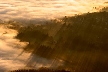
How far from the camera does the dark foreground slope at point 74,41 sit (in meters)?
13.1

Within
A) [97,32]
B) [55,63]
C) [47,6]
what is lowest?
[55,63]

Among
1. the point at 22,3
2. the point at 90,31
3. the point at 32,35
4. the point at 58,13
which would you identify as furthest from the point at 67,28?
the point at 22,3

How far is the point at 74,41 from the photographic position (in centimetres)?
1517

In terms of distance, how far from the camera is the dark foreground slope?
13121mm

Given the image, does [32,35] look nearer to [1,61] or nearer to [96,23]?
[1,61]

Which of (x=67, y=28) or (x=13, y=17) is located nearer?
(x=67, y=28)

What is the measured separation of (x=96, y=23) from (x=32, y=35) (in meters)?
5.37

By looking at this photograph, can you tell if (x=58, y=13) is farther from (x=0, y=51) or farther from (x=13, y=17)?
(x=0, y=51)

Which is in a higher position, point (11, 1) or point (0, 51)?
point (11, 1)

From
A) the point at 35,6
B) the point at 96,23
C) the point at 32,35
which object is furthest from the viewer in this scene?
the point at 35,6

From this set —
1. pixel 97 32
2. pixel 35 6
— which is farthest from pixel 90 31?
pixel 35 6

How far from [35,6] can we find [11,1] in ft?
10.3

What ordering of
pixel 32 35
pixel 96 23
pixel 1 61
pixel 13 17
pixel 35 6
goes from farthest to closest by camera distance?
1. pixel 35 6
2. pixel 13 17
3. pixel 96 23
4. pixel 32 35
5. pixel 1 61

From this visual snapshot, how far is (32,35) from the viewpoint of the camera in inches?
624
